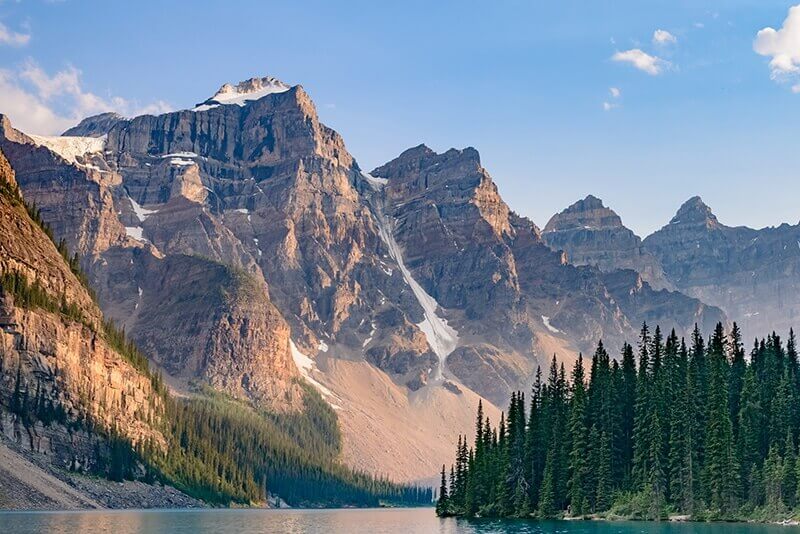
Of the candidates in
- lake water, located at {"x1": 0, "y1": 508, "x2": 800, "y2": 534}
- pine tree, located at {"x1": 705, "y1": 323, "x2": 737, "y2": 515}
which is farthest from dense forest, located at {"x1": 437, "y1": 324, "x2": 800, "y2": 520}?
lake water, located at {"x1": 0, "y1": 508, "x2": 800, "y2": 534}

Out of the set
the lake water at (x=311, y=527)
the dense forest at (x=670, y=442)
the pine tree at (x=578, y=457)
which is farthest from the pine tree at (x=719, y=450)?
the pine tree at (x=578, y=457)

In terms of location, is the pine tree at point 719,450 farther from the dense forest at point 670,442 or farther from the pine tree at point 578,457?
the pine tree at point 578,457

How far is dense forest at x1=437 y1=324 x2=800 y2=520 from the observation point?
492ft

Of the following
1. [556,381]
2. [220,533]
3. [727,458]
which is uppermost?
[556,381]

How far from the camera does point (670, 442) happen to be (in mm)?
157750

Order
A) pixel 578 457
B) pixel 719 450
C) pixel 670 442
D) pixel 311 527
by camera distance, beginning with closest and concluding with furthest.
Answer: pixel 719 450
pixel 670 442
pixel 578 457
pixel 311 527

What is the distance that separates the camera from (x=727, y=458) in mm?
150125

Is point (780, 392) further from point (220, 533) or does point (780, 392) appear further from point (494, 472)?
point (220, 533)

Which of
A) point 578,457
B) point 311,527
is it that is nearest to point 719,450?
point 578,457

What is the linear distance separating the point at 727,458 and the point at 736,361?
84.1 ft

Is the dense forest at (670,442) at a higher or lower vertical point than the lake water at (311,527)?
higher

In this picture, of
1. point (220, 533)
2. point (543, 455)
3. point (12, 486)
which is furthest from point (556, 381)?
point (12, 486)

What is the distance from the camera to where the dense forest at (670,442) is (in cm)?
14988

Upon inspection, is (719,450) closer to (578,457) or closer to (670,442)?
(670,442)
